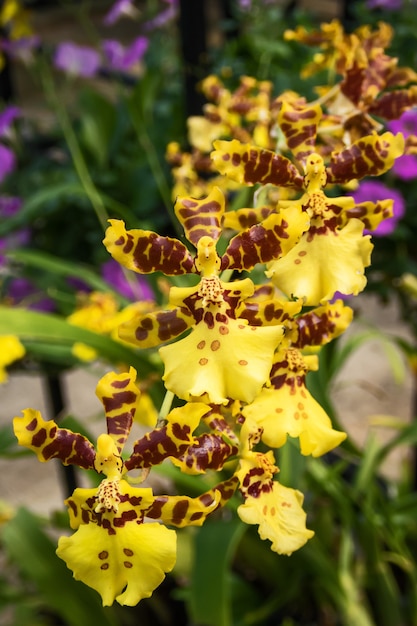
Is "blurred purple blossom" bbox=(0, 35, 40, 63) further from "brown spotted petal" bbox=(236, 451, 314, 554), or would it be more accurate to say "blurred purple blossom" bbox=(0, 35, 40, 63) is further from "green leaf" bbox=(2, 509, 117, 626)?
"brown spotted petal" bbox=(236, 451, 314, 554)

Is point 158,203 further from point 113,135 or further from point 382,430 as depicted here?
point 382,430

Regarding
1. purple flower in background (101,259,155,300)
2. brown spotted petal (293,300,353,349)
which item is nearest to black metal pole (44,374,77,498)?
purple flower in background (101,259,155,300)

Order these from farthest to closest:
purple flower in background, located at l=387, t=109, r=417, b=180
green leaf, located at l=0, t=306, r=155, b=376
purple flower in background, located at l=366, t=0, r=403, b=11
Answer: purple flower in background, located at l=366, t=0, r=403, b=11 < purple flower in background, located at l=387, t=109, r=417, b=180 < green leaf, located at l=0, t=306, r=155, b=376

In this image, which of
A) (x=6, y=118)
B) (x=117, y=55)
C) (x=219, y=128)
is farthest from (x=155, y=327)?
(x=117, y=55)

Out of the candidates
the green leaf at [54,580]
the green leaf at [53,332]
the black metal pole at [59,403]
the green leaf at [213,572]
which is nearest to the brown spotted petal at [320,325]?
the green leaf at [53,332]

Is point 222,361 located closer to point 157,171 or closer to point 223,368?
point 223,368

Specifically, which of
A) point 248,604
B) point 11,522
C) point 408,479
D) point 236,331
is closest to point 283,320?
point 236,331
